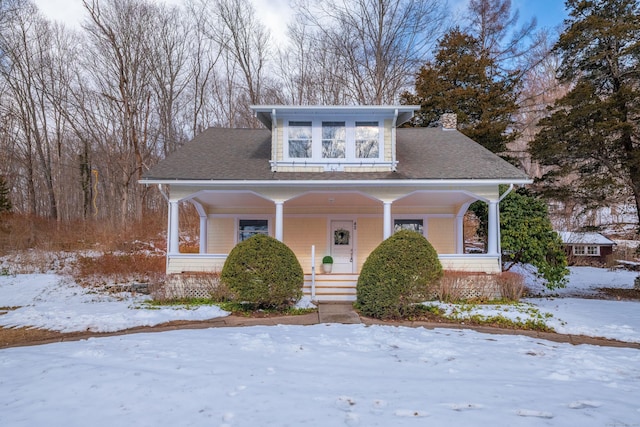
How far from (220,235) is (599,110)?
40.8 ft

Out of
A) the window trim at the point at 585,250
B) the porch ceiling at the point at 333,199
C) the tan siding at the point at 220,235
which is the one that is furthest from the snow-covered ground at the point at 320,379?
the window trim at the point at 585,250

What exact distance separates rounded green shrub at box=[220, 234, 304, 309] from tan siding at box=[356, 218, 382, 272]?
4.62m

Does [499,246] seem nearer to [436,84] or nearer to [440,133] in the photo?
[440,133]

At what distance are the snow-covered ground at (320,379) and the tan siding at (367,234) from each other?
5.76 m

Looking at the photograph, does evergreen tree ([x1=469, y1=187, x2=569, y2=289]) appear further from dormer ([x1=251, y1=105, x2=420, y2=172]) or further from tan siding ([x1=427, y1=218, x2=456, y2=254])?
dormer ([x1=251, y1=105, x2=420, y2=172])

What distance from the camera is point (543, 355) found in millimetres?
5277

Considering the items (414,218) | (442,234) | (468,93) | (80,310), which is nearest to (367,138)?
(414,218)

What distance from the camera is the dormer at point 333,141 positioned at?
35.6ft

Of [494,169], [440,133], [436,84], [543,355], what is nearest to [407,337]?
[543,355]

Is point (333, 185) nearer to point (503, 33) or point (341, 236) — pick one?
point (341, 236)

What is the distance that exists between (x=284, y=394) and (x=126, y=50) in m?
23.1

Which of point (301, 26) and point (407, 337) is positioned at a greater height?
point (301, 26)

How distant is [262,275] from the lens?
8.02 meters

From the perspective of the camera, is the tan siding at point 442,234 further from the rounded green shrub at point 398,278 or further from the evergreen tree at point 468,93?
the evergreen tree at point 468,93
